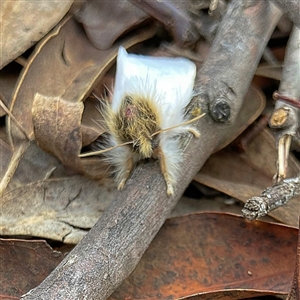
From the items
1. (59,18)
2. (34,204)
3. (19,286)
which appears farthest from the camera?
(59,18)

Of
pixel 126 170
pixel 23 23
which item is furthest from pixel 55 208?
pixel 23 23

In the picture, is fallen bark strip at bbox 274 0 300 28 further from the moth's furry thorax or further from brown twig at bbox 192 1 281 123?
the moth's furry thorax

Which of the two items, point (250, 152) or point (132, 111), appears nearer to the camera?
point (132, 111)

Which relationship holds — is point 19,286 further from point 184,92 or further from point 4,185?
point 184,92

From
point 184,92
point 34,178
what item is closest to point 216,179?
point 184,92

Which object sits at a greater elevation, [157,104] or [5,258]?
[157,104]

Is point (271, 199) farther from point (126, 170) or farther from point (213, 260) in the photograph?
point (126, 170)

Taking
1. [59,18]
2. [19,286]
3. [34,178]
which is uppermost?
[59,18]
